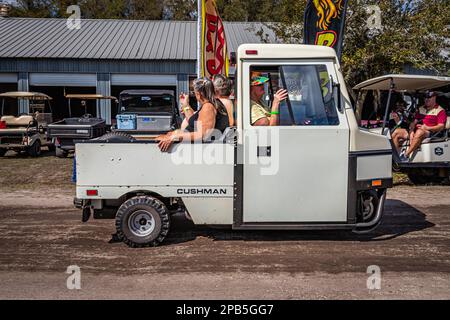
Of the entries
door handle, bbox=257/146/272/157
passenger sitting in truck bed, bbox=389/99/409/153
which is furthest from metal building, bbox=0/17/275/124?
door handle, bbox=257/146/272/157

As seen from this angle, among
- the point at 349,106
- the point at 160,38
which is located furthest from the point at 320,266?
the point at 160,38

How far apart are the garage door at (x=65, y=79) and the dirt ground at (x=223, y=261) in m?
18.2

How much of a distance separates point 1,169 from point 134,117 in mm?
4007

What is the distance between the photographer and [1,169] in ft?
44.0

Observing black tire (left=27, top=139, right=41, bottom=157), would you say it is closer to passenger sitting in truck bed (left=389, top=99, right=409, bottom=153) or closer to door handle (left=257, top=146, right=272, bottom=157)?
passenger sitting in truck bed (left=389, top=99, right=409, bottom=153)

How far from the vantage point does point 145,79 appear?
24.9 meters

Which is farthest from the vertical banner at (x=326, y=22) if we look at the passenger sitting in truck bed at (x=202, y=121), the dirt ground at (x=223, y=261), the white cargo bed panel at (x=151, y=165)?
the white cargo bed panel at (x=151, y=165)

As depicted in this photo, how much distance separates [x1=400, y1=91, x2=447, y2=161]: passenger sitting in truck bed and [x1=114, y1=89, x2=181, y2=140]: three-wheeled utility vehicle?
6.33m

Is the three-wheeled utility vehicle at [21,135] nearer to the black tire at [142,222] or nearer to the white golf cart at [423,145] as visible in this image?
the white golf cart at [423,145]

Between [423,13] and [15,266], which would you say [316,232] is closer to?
[15,266]

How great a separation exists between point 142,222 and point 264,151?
1749 millimetres

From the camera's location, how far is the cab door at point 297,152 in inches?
217

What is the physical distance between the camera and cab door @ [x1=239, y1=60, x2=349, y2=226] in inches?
217

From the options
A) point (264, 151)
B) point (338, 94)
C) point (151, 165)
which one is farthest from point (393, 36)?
point (151, 165)
